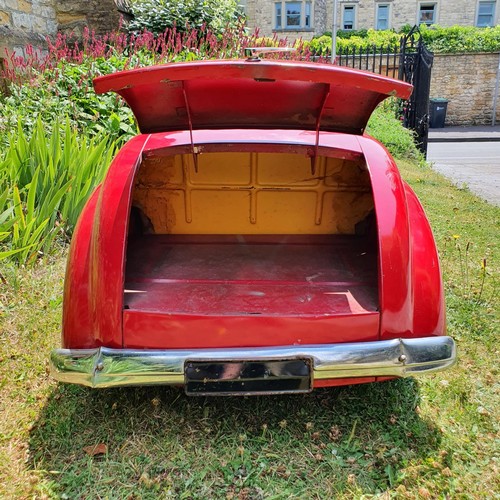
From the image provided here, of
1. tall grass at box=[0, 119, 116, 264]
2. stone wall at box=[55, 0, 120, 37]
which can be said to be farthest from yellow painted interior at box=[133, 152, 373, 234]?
stone wall at box=[55, 0, 120, 37]

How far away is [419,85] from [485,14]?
23.1 meters

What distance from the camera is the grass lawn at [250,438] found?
70.2 inches

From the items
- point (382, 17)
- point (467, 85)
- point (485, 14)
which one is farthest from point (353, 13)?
point (467, 85)

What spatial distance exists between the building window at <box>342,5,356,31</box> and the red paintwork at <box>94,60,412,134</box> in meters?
29.2

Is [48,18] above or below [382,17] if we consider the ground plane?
below

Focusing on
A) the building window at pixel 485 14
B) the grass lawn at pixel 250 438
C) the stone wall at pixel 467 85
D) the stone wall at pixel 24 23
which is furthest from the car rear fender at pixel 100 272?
the building window at pixel 485 14

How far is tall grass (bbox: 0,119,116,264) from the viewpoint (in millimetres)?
3131

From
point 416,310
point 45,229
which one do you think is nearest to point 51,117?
point 45,229

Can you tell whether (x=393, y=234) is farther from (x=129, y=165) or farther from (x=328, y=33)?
(x=328, y=33)

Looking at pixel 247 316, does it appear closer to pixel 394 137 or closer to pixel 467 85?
pixel 394 137

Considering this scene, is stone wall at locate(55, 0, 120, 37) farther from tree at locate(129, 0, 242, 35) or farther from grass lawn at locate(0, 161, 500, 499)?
grass lawn at locate(0, 161, 500, 499)

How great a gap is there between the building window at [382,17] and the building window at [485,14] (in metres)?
5.20

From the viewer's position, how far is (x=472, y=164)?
10.2 m

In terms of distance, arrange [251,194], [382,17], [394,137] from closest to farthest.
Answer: [251,194], [394,137], [382,17]
